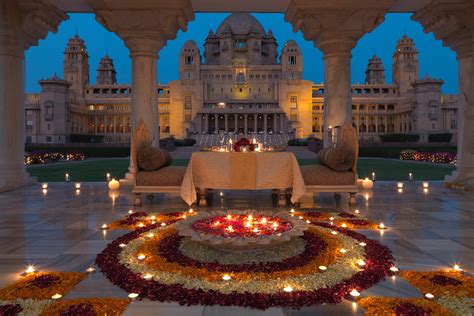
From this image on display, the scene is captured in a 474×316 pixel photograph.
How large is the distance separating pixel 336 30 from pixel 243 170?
5.24m

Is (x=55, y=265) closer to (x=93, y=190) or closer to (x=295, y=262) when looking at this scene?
(x=295, y=262)

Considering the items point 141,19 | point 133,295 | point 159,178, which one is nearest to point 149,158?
point 159,178

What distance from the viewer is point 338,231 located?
4.82m

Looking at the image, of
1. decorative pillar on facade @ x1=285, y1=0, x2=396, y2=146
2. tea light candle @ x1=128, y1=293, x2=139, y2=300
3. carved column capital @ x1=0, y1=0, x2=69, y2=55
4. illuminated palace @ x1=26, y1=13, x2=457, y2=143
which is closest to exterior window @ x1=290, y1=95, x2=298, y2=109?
illuminated palace @ x1=26, y1=13, x2=457, y2=143

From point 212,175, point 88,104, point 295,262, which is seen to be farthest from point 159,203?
point 88,104

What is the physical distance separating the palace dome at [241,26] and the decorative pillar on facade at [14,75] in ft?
236

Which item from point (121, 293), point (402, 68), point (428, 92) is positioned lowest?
point (121, 293)

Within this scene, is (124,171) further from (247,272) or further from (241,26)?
(241,26)

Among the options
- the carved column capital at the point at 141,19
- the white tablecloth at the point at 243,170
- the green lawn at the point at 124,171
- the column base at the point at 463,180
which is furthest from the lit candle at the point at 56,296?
the green lawn at the point at 124,171

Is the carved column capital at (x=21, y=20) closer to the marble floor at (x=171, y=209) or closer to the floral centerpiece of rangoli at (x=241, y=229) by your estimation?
the marble floor at (x=171, y=209)

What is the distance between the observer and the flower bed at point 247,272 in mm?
2787

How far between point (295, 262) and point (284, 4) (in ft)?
29.1

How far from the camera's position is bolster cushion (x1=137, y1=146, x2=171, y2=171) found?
6.93 m

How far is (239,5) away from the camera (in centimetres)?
1034
